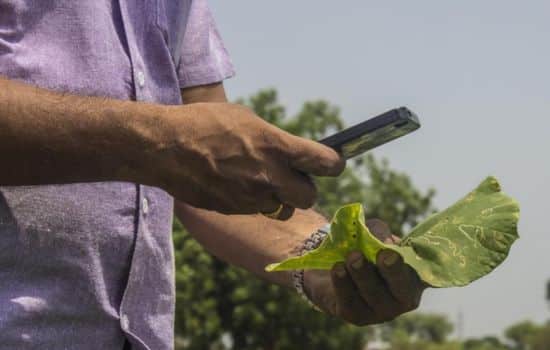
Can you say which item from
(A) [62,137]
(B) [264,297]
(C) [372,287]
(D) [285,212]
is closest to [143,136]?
(A) [62,137]

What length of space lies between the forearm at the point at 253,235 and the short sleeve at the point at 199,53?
397mm

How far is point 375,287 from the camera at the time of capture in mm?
2912

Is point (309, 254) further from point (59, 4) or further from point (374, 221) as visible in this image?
point (59, 4)

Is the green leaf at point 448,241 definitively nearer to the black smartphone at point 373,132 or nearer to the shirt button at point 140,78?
the black smartphone at point 373,132

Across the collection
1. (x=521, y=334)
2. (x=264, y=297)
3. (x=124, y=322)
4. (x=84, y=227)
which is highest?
(x=84, y=227)

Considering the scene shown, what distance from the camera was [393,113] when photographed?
2.69 meters

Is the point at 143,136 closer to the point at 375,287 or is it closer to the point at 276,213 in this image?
the point at 276,213

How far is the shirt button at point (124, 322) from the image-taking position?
294 cm

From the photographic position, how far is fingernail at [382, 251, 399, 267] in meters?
2.79

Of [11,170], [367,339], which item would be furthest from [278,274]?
[367,339]

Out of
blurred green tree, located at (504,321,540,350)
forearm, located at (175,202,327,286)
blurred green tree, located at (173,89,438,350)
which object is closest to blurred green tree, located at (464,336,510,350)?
blurred green tree, located at (504,321,540,350)

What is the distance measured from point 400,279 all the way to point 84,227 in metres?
0.74

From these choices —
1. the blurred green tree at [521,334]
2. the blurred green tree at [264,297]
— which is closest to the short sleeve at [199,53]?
the blurred green tree at [264,297]

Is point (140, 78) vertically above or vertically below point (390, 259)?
above
